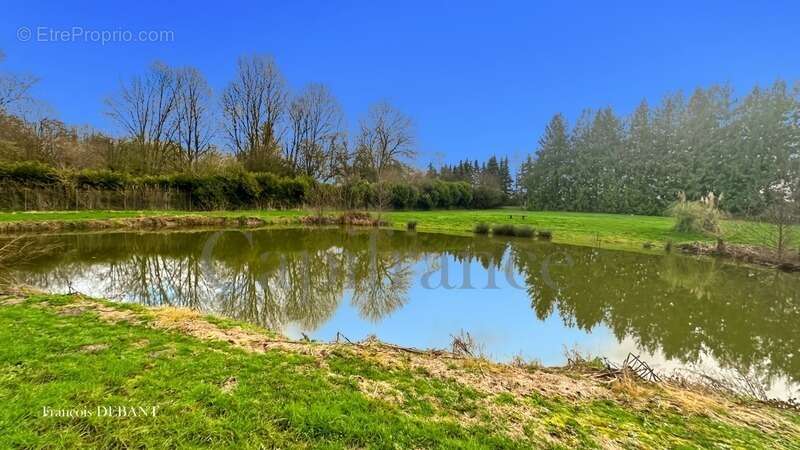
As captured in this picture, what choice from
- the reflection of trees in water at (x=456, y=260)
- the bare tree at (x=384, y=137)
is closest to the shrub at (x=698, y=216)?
the reflection of trees in water at (x=456, y=260)

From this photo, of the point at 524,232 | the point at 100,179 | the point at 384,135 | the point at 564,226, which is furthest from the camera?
the point at 384,135

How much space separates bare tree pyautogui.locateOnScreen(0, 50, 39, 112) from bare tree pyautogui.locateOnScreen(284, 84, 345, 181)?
1692 cm

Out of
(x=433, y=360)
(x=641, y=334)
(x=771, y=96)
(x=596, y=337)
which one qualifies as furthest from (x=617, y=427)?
(x=771, y=96)

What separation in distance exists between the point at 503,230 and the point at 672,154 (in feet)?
81.9

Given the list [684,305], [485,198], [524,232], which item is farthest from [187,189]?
[485,198]

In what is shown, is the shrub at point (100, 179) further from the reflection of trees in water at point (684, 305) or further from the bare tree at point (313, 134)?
the reflection of trees in water at point (684, 305)

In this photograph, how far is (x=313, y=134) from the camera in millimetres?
34188

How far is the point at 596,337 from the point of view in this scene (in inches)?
238

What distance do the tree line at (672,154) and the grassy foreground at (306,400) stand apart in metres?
25.9

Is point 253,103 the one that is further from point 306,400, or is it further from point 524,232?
point 306,400

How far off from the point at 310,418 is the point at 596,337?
5.30 meters

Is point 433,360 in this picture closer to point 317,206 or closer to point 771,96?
point 317,206

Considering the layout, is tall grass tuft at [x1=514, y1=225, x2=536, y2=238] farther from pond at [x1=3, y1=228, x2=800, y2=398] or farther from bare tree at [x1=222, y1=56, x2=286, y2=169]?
bare tree at [x1=222, y1=56, x2=286, y2=169]

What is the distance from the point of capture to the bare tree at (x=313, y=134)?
3347 centimetres
